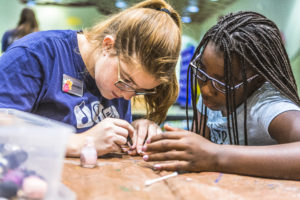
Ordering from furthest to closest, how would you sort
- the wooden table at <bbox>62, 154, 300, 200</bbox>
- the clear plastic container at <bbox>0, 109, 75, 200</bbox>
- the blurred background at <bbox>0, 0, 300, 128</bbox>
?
the blurred background at <bbox>0, 0, 300, 128</bbox> → the wooden table at <bbox>62, 154, 300, 200</bbox> → the clear plastic container at <bbox>0, 109, 75, 200</bbox>

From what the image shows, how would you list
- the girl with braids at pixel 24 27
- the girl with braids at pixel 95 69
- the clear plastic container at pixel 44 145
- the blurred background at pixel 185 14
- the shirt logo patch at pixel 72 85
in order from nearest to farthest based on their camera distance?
the clear plastic container at pixel 44 145 → the girl with braids at pixel 95 69 → the shirt logo patch at pixel 72 85 → the blurred background at pixel 185 14 → the girl with braids at pixel 24 27

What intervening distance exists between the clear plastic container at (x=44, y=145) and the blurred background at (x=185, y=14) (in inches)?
46.9

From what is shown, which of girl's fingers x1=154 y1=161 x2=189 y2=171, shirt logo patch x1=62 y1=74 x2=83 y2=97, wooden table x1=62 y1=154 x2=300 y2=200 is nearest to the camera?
wooden table x1=62 y1=154 x2=300 y2=200

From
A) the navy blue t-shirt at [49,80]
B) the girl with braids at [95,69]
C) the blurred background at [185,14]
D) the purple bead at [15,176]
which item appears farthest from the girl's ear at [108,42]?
the blurred background at [185,14]

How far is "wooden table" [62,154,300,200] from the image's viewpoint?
1.58 ft

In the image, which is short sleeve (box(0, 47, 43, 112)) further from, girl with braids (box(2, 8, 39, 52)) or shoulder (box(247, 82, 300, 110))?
girl with braids (box(2, 8, 39, 52))

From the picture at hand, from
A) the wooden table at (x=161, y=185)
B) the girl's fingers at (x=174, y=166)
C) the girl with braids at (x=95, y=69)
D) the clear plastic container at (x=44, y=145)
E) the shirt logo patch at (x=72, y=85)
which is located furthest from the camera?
the shirt logo patch at (x=72, y=85)

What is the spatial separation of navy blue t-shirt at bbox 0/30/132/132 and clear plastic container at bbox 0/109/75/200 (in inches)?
14.1

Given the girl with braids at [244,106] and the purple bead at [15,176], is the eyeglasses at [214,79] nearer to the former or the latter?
the girl with braids at [244,106]

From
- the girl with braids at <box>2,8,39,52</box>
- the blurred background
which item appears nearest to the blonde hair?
the blurred background

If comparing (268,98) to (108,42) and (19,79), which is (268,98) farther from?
(19,79)

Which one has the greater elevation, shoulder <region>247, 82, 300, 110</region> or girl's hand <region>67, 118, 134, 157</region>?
shoulder <region>247, 82, 300, 110</region>

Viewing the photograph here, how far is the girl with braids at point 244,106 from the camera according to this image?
0.66 m

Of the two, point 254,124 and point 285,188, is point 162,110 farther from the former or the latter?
point 285,188
